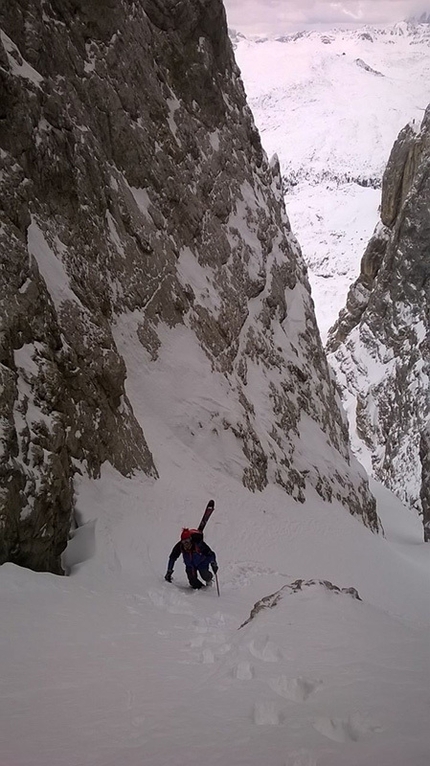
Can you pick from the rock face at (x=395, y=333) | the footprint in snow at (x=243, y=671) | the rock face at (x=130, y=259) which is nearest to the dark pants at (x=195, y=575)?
the rock face at (x=130, y=259)

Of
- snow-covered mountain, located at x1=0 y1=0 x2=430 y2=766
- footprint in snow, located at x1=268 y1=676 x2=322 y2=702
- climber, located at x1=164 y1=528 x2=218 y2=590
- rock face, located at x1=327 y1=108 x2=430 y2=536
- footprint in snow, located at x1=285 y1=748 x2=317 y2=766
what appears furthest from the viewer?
rock face, located at x1=327 y1=108 x2=430 y2=536

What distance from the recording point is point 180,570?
10.4 metres

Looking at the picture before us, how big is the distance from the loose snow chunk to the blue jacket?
9.50 meters

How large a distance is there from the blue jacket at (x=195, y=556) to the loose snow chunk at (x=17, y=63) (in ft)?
31.2

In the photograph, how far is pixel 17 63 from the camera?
39.3ft

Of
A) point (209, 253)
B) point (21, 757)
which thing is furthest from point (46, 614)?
point (209, 253)

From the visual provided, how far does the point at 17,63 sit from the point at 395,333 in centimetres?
5076

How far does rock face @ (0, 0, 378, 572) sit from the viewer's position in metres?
9.37

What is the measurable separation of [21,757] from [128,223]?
14.3 m

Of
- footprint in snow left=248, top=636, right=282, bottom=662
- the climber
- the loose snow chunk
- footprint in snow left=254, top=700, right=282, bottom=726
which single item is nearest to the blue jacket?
the climber

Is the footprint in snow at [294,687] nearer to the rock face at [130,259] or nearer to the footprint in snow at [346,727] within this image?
the footprint in snow at [346,727]

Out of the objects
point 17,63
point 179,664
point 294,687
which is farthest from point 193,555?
point 17,63

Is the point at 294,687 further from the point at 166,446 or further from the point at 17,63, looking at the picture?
the point at 17,63

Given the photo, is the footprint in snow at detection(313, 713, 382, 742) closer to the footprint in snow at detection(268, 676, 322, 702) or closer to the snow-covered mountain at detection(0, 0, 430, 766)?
the snow-covered mountain at detection(0, 0, 430, 766)
